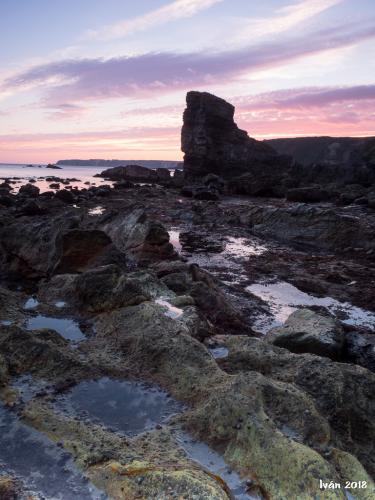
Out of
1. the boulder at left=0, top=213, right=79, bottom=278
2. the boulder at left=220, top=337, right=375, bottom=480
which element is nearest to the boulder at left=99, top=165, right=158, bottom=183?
the boulder at left=0, top=213, right=79, bottom=278

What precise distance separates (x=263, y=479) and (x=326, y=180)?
6436 centimetres

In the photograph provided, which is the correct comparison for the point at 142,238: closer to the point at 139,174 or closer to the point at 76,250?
the point at 76,250

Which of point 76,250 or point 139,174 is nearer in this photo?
point 76,250

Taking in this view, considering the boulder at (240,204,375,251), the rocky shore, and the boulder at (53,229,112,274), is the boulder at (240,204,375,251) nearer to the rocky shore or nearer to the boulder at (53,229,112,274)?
the rocky shore

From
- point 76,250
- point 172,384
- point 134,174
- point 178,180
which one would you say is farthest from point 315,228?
point 134,174

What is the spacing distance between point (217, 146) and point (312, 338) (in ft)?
239

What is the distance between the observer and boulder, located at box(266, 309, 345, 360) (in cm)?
730

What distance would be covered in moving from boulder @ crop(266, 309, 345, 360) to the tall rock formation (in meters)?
65.9

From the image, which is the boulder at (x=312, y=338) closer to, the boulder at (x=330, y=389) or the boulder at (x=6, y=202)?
the boulder at (x=330, y=389)

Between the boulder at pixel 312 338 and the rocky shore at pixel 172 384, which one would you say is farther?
the boulder at pixel 312 338

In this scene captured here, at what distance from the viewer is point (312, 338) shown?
731 cm

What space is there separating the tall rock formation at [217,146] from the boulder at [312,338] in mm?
65943

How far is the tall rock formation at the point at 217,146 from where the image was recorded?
247 ft

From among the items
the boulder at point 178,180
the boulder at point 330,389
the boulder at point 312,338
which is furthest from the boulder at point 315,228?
the boulder at point 178,180
